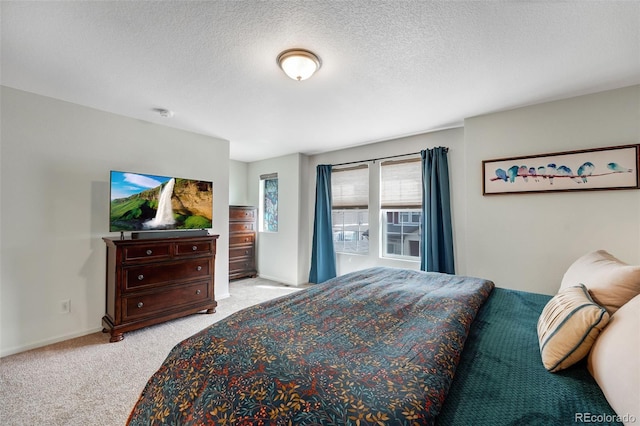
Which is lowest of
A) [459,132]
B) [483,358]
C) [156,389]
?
[156,389]

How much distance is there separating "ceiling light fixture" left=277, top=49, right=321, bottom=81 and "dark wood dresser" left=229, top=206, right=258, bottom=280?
3566 mm

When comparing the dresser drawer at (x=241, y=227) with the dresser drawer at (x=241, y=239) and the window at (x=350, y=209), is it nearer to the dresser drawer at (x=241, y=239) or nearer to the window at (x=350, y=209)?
the dresser drawer at (x=241, y=239)

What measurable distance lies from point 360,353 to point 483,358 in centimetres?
54

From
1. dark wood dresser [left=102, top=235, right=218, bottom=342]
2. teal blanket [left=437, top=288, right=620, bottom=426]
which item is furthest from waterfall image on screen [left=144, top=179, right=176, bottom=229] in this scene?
teal blanket [left=437, top=288, right=620, bottom=426]

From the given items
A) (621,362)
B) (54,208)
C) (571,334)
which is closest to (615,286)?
(571,334)

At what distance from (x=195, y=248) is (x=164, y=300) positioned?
0.69 meters

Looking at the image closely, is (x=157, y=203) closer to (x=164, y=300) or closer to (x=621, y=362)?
(x=164, y=300)

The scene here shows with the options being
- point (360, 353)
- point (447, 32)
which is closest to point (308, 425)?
point (360, 353)

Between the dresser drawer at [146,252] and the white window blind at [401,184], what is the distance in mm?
3128

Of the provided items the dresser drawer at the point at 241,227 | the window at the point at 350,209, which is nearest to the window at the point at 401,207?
the window at the point at 350,209

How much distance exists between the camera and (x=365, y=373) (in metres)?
0.91

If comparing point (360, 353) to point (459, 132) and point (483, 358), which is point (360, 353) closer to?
point (483, 358)

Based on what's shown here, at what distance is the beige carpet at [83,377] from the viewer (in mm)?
1745

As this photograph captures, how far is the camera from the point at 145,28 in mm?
1714
